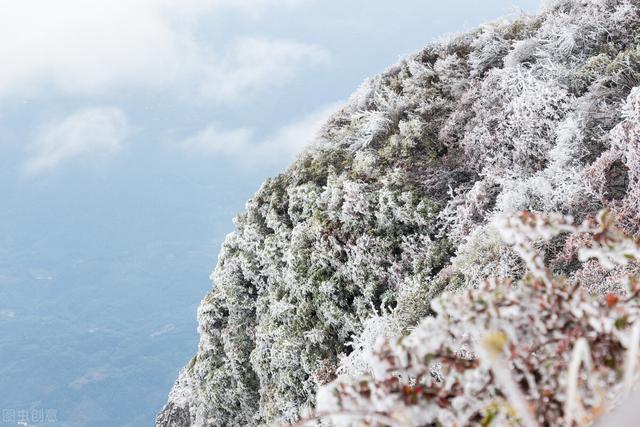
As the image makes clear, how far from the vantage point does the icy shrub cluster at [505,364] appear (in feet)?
8.48

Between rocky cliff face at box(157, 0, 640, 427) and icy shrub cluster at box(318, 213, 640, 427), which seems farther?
rocky cliff face at box(157, 0, 640, 427)

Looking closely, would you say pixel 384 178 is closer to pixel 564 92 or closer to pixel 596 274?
pixel 564 92

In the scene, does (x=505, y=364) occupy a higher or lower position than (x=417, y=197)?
lower

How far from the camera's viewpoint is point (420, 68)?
15.6 metres

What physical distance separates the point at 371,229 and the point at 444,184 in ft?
5.17

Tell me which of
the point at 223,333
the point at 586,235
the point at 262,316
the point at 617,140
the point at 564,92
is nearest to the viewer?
the point at 586,235

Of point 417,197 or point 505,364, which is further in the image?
point 417,197

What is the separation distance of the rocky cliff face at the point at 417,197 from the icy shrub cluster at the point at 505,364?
5068mm

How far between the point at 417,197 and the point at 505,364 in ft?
30.8

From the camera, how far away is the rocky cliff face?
9812 mm

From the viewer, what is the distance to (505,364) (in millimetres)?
2643

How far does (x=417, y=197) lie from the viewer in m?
11.9

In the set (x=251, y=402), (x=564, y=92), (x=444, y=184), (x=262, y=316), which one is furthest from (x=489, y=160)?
(x=251, y=402)

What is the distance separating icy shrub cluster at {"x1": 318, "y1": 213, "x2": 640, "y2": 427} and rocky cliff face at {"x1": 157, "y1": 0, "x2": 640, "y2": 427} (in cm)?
507
